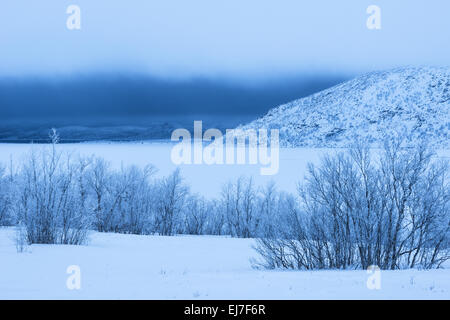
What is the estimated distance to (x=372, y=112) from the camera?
8625 cm

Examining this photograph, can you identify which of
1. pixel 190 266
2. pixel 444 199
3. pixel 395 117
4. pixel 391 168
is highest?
pixel 395 117

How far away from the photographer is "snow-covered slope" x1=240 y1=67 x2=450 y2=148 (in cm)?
7888

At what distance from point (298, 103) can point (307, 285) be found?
94.5 meters

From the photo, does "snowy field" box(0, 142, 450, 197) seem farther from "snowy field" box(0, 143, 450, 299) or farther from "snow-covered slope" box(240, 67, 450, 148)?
"snowy field" box(0, 143, 450, 299)

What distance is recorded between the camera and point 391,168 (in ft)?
56.3

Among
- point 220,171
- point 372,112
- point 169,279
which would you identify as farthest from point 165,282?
point 372,112

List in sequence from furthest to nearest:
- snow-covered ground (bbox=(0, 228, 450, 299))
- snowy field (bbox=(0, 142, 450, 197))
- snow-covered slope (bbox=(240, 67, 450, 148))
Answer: snow-covered slope (bbox=(240, 67, 450, 148)) < snowy field (bbox=(0, 142, 450, 197)) < snow-covered ground (bbox=(0, 228, 450, 299))

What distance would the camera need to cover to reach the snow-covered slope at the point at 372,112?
259 feet

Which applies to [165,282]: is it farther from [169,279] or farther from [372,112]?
[372,112]

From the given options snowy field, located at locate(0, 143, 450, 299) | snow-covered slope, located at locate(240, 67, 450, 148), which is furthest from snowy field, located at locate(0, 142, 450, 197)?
snowy field, located at locate(0, 143, 450, 299)

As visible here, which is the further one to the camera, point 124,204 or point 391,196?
point 124,204

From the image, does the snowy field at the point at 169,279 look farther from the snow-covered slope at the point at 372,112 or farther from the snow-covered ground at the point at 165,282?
the snow-covered slope at the point at 372,112
